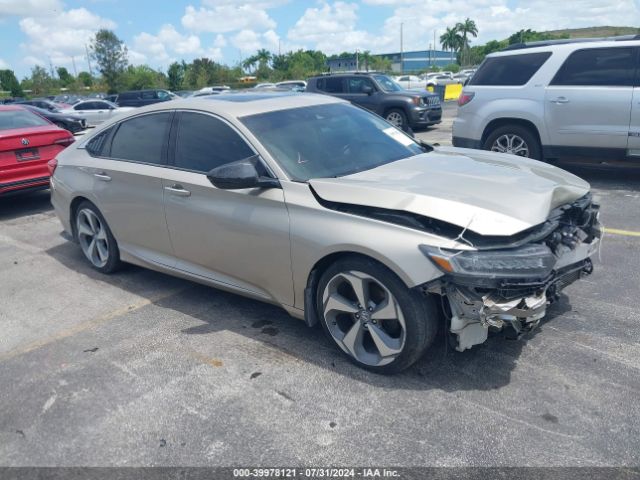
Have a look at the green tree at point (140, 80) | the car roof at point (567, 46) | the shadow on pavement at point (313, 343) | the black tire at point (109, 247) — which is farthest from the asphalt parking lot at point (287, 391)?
the green tree at point (140, 80)

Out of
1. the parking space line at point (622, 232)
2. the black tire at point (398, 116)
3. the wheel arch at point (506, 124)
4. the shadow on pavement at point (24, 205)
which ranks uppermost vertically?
the wheel arch at point (506, 124)

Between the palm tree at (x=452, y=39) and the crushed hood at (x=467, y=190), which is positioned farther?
the palm tree at (x=452, y=39)

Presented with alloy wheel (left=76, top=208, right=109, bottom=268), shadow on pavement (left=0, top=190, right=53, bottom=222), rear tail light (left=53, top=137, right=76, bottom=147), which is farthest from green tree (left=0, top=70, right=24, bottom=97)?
alloy wheel (left=76, top=208, right=109, bottom=268)

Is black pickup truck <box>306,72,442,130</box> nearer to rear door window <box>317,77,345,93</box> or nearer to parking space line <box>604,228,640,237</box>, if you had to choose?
rear door window <box>317,77,345,93</box>

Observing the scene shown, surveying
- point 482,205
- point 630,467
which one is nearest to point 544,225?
point 482,205

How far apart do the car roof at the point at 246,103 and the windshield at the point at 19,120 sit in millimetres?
4660

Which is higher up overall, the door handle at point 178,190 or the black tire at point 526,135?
the door handle at point 178,190

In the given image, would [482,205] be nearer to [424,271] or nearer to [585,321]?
[424,271]

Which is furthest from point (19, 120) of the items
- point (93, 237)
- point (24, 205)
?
point (93, 237)

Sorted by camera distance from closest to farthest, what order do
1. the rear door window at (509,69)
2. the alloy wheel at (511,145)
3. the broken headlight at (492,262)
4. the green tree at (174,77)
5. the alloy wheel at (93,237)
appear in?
the broken headlight at (492,262), the alloy wheel at (93,237), the rear door window at (509,69), the alloy wheel at (511,145), the green tree at (174,77)

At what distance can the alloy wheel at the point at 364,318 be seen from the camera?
3.22m

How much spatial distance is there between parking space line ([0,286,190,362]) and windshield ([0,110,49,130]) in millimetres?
5242

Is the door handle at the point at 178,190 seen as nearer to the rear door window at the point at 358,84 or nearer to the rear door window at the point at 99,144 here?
the rear door window at the point at 99,144

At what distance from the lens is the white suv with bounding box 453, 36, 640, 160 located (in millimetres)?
7379
